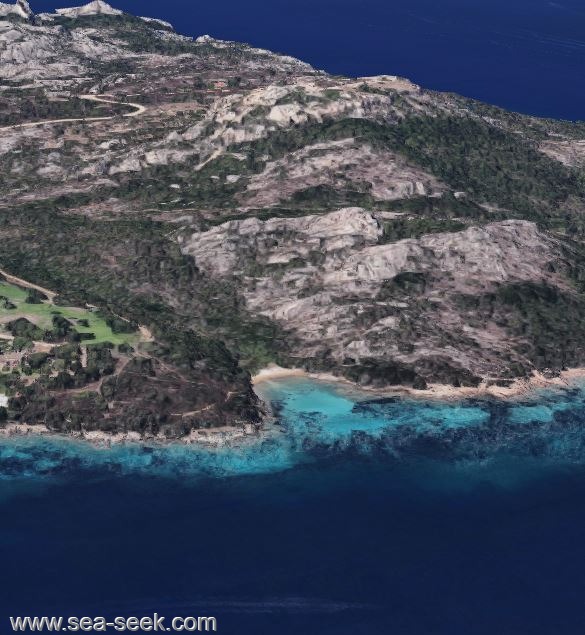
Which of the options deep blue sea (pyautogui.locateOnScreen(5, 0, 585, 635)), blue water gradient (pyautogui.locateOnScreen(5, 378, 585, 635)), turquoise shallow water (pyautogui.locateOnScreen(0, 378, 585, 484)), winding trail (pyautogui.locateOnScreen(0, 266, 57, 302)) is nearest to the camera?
deep blue sea (pyautogui.locateOnScreen(5, 0, 585, 635))

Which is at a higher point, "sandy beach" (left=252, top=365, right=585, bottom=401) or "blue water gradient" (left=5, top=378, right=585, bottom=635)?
"sandy beach" (left=252, top=365, right=585, bottom=401)

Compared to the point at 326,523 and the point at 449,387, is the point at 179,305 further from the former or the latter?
the point at 326,523

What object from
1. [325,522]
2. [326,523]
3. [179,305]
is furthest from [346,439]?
[179,305]

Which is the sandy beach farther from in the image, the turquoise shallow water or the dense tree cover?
the dense tree cover

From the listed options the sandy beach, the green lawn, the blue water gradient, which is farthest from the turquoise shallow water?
the green lawn

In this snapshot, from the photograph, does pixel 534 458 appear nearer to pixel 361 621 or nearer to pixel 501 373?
pixel 501 373

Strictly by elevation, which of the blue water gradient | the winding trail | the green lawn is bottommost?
the blue water gradient

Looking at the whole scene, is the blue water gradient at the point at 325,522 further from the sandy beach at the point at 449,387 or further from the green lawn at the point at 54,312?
the green lawn at the point at 54,312
